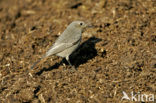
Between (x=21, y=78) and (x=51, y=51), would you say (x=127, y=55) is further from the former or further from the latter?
(x=21, y=78)

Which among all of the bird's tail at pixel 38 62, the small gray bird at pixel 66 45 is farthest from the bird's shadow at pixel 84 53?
the bird's tail at pixel 38 62

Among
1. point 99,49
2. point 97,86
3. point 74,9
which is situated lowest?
point 97,86

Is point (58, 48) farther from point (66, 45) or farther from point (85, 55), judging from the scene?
point (85, 55)

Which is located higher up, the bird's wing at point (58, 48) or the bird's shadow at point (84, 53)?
the bird's wing at point (58, 48)

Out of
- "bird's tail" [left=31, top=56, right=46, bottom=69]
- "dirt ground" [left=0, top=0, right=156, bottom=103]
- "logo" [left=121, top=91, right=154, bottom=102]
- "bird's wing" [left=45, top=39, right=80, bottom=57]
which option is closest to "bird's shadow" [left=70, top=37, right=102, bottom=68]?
"dirt ground" [left=0, top=0, right=156, bottom=103]

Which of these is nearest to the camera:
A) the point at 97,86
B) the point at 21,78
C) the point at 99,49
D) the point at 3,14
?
the point at 97,86

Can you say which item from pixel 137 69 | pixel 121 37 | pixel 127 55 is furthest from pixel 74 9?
pixel 137 69

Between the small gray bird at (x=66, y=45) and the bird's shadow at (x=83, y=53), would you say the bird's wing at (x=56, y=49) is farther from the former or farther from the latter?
the bird's shadow at (x=83, y=53)
